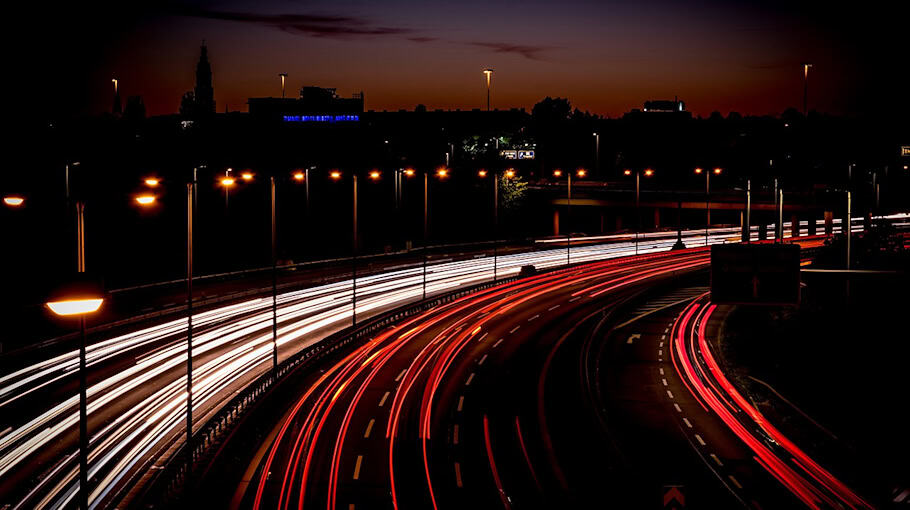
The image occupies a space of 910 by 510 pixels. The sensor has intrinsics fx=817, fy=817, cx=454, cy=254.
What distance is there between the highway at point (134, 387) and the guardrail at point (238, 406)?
142 centimetres

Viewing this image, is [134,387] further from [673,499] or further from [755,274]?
[673,499]

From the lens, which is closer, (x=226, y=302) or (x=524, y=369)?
(x=524, y=369)

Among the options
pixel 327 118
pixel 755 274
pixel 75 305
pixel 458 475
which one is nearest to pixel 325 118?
pixel 327 118

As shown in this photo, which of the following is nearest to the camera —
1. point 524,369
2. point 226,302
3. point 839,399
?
point 839,399

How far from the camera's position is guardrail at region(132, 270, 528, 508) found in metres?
22.0

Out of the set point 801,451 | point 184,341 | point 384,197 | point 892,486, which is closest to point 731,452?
point 801,451

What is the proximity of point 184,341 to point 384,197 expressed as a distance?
63579mm

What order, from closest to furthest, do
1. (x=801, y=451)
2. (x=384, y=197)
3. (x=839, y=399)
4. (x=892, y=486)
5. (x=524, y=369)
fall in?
(x=892, y=486)
(x=801, y=451)
(x=839, y=399)
(x=524, y=369)
(x=384, y=197)

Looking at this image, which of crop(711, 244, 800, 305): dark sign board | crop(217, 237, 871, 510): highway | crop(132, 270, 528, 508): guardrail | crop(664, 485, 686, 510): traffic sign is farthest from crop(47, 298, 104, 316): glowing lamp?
crop(711, 244, 800, 305): dark sign board

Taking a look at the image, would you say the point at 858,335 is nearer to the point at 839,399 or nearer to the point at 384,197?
the point at 839,399

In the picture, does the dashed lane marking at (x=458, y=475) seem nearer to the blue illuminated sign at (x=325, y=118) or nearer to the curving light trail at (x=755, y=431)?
the curving light trail at (x=755, y=431)

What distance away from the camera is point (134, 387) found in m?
32.9

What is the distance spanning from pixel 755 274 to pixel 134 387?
23932 mm

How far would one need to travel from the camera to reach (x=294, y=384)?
1318 inches
